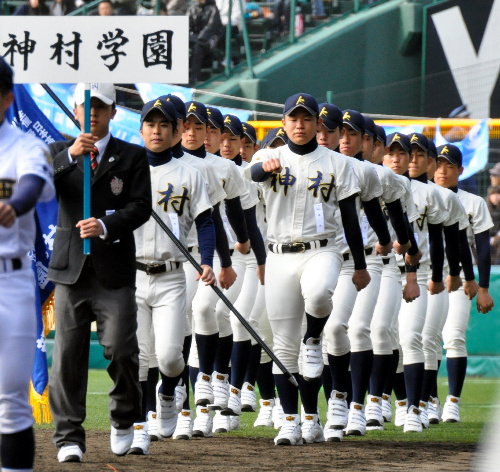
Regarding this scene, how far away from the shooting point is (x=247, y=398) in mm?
10664

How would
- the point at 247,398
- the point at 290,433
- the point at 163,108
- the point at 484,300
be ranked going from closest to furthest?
the point at 163,108 → the point at 290,433 → the point at 247,398 → the point at 484,300

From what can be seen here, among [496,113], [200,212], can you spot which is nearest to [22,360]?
[200,212]

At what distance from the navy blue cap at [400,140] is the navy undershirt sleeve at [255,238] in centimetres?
144

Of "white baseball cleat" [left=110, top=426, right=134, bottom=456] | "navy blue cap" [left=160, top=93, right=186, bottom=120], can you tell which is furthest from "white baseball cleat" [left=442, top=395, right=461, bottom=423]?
"white baseball cleat" [left=110, top=426, right=134, bottom=456]

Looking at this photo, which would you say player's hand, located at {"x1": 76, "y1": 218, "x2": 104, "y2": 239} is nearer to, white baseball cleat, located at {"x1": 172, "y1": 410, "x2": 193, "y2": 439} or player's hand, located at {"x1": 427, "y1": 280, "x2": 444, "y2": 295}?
white baseball cleat, located at {"x1": 172, "y1": 410, "x2": 193, "y2": 439}

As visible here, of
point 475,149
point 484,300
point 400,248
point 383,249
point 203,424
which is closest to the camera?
point 203,424

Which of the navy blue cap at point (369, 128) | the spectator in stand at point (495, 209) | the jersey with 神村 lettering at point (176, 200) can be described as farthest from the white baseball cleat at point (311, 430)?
the spectator in stand at point (495, 209)

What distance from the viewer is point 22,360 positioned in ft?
16.3

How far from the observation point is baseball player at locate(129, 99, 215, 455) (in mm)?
7555

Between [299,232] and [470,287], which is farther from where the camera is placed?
[470,287]

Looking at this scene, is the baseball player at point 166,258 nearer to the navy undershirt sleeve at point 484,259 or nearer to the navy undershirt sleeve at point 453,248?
the navy undershirt sleeve at point 453,248

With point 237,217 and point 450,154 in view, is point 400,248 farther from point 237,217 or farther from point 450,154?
point 450,154

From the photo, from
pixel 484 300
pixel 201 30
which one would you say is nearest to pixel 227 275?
pixel 484 300

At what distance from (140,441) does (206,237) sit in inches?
55.4
